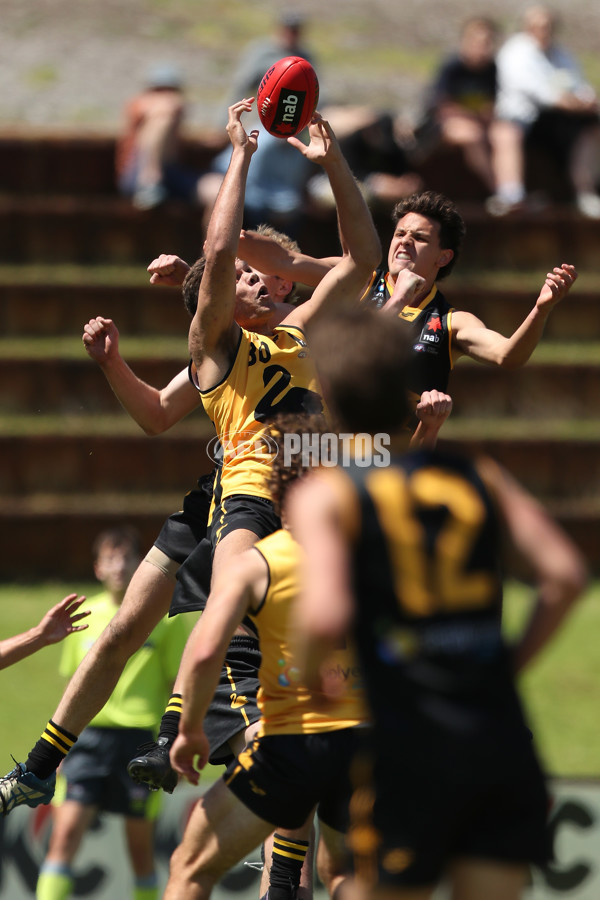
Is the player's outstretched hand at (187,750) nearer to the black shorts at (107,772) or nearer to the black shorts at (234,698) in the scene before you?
the black shorts at (234,698)

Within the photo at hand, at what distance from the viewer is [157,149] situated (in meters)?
11.7

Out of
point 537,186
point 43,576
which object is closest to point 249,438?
point 43,576

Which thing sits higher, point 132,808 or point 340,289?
point 340,289

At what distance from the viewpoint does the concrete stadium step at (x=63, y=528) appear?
10.9 metres

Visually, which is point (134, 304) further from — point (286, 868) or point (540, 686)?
point (286, 868)

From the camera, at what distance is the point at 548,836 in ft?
9.53

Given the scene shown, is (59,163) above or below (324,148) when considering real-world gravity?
above

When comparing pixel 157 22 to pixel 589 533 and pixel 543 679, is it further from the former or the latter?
pixel 543 679

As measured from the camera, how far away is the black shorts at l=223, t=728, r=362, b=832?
12.0ft

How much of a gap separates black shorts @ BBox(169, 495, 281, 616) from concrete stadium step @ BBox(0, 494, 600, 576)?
597 centimetres

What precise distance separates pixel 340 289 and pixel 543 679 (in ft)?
18.4

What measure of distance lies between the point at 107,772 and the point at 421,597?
4426 mm

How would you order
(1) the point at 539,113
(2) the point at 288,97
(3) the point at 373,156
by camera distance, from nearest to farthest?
(2) the point at 288,97, (3) the point at 373,156, (1) the point at 539,113

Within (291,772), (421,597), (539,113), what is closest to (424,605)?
(421,597)
